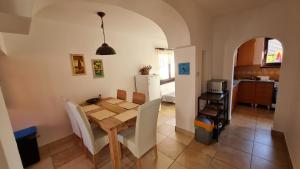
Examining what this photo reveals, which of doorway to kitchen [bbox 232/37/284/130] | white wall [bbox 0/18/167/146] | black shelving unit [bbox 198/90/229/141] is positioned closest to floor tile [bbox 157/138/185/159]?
black shelving unit [bbox 198/90/229/141]

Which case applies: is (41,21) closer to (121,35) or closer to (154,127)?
(121,35)

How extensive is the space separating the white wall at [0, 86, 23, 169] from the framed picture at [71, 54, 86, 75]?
223cm

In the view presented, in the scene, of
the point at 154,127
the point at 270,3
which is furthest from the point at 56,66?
the point at 270,3

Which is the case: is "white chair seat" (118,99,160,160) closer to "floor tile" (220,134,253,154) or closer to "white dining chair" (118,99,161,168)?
"white dining chair" (118,99,161,168)

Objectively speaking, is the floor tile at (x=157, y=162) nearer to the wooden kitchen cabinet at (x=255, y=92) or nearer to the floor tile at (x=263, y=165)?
the floor tile at (x=263, y=165)

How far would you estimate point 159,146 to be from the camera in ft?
7.64

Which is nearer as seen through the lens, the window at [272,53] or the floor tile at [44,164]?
the floor tile at [44,164]

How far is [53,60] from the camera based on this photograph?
2469 millimetres

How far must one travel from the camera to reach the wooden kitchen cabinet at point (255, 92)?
3.61 m

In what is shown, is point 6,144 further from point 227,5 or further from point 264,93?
point 264,93

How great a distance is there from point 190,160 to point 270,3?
3.05 meters

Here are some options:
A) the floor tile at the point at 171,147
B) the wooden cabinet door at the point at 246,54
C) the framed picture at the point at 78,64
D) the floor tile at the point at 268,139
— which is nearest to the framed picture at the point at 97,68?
the framed picture at the point at 78,64

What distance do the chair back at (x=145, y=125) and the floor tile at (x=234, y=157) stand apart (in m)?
1.15

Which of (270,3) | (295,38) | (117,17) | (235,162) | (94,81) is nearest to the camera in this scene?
(235,162)
